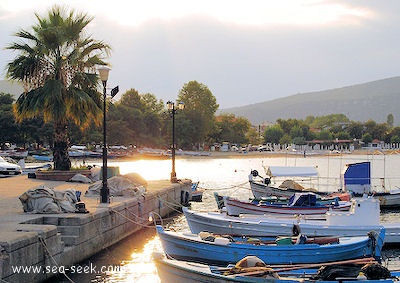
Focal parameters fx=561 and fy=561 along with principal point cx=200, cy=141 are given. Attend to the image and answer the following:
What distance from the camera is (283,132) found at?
187000 millimetres

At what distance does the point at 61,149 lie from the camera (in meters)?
32.1

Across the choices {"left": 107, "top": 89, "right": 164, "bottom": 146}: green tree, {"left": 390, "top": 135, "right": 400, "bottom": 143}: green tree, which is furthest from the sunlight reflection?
{"left": 390, "top": 135, "right": 400, "bottom": 143}: green tree

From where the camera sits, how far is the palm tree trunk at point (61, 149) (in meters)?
31.7

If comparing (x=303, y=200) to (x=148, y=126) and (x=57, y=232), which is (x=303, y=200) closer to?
(x=57, y=232)

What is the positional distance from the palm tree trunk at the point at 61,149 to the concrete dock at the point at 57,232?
6382 millimetres

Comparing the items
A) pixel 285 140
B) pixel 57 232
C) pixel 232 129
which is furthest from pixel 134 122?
pixel 57 232

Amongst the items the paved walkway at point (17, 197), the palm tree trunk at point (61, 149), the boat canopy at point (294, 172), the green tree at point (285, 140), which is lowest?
the paved walkway at point (17, 197)

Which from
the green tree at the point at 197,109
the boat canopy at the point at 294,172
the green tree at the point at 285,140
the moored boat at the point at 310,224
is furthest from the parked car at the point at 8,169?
the green tree at the point at 285,140

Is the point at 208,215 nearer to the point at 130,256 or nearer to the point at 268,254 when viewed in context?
the point at 130,256

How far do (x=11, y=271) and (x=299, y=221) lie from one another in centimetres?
1120

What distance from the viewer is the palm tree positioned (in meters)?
29.5

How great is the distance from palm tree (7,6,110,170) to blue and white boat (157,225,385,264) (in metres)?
14.9

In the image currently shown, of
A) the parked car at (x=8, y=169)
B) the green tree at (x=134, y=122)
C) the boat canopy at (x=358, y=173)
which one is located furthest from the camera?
the green tree at (x=134, y=122)

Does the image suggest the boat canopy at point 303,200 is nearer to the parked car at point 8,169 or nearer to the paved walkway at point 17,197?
the paved walkway at point 17,197
